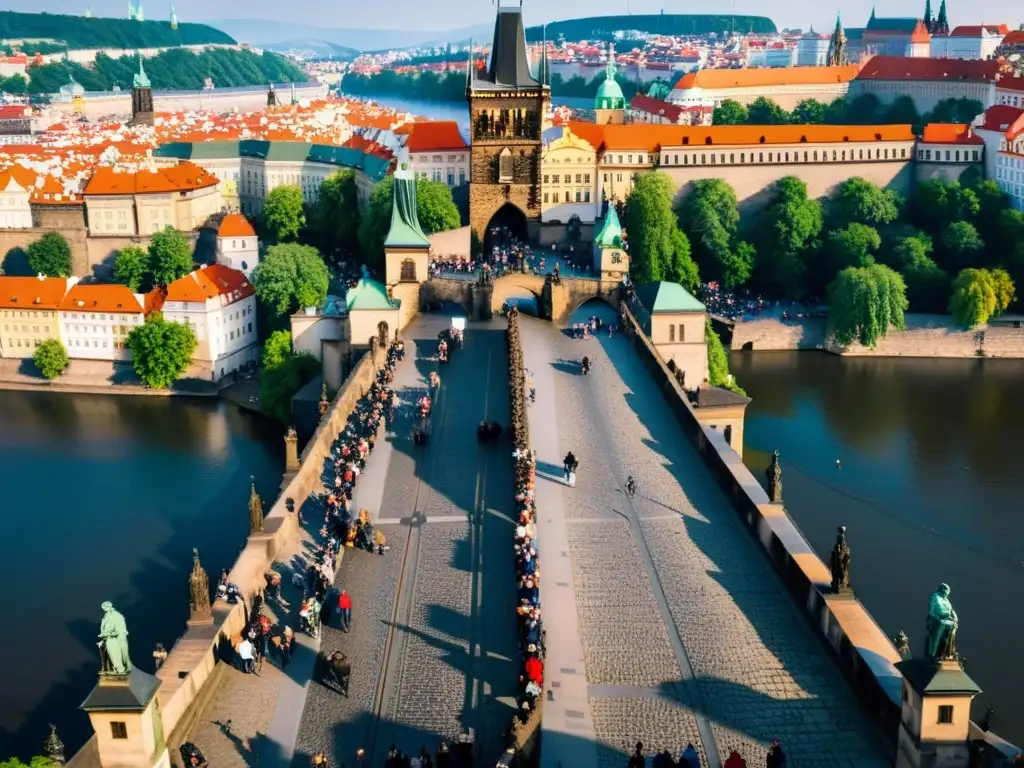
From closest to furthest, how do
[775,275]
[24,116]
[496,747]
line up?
[496,747] → [775,275] → [24,116]

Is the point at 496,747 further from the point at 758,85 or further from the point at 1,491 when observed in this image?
the point at 758,85

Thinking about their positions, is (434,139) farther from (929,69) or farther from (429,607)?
(429,607)

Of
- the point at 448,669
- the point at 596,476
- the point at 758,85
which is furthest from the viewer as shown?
the point at 758,85

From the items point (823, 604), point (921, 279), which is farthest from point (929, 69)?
point (823, 604)

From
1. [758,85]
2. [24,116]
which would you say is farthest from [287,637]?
[24,116]

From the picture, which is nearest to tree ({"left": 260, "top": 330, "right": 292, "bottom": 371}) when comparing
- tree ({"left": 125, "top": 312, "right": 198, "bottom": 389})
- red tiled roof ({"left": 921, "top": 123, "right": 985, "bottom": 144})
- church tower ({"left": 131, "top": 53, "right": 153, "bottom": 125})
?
tree ({"left": 125, "top": 312, "right": 198, "bottom": 389})

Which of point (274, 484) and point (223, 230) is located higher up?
point (223, 230)

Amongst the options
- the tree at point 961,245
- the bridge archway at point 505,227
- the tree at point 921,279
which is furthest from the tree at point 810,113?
the bridge archway at point 505,227
